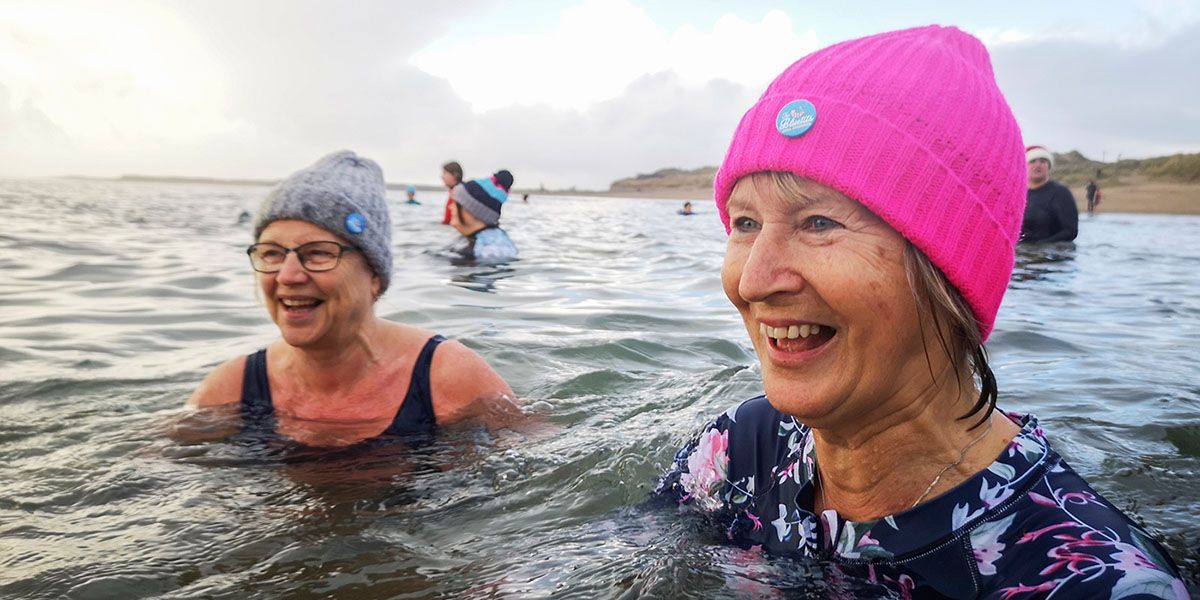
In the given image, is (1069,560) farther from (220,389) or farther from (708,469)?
(220,389)

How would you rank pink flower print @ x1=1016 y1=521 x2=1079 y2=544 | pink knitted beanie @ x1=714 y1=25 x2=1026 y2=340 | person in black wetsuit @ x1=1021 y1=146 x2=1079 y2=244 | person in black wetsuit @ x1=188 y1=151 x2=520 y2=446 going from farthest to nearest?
person in black wetsuit @ x1=1021 y1=146 x2=1079 y2=244 < person in black wetsuit @ x1=188 y1=151 x2=520 y2=446 < pink knitted beanie @ x1=714 y1=25 x2=1026 y2=340 < pink flower print @ x1=1016 y1=521 x2=1079 y2=544

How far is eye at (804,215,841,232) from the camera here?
2.04m

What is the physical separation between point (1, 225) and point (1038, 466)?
1926 centimetres

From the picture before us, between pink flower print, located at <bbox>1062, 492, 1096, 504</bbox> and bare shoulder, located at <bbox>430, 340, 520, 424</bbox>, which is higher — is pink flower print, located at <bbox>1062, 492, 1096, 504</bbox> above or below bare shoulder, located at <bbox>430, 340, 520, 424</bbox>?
above

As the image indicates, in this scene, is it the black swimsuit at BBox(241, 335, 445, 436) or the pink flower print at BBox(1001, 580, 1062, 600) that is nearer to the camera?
the pink flower print at BBox(1001, 580, 1062, 600)

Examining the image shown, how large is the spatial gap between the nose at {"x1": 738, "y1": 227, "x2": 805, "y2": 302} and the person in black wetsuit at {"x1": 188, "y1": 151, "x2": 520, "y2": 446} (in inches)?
107

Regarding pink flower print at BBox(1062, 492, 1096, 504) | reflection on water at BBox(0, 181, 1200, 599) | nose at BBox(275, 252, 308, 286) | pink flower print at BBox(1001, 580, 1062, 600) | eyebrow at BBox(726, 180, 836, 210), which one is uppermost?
eyebrow at BBox(726, 180, 836, 210)

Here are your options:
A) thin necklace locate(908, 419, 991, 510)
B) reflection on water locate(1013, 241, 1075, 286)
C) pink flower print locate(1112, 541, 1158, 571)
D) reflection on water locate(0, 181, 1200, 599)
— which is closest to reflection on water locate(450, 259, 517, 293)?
reflection on water locate(0, 181, 1200, 599)

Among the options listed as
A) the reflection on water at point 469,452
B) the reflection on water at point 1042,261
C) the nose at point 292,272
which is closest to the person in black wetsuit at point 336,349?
the nose at point 292,272

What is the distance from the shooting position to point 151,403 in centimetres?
525

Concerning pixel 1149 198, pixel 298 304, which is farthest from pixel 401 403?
pixel 1149 198

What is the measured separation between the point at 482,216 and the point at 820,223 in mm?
11273

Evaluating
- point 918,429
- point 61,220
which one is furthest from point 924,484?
point 61,220

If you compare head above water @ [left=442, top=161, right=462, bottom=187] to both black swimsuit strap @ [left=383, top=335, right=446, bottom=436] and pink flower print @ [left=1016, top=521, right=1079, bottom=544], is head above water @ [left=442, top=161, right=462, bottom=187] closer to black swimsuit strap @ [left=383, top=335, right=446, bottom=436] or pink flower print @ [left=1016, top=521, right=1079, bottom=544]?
black swimsuit strap @ [left=383, top=335, right=446, bottom=436]
